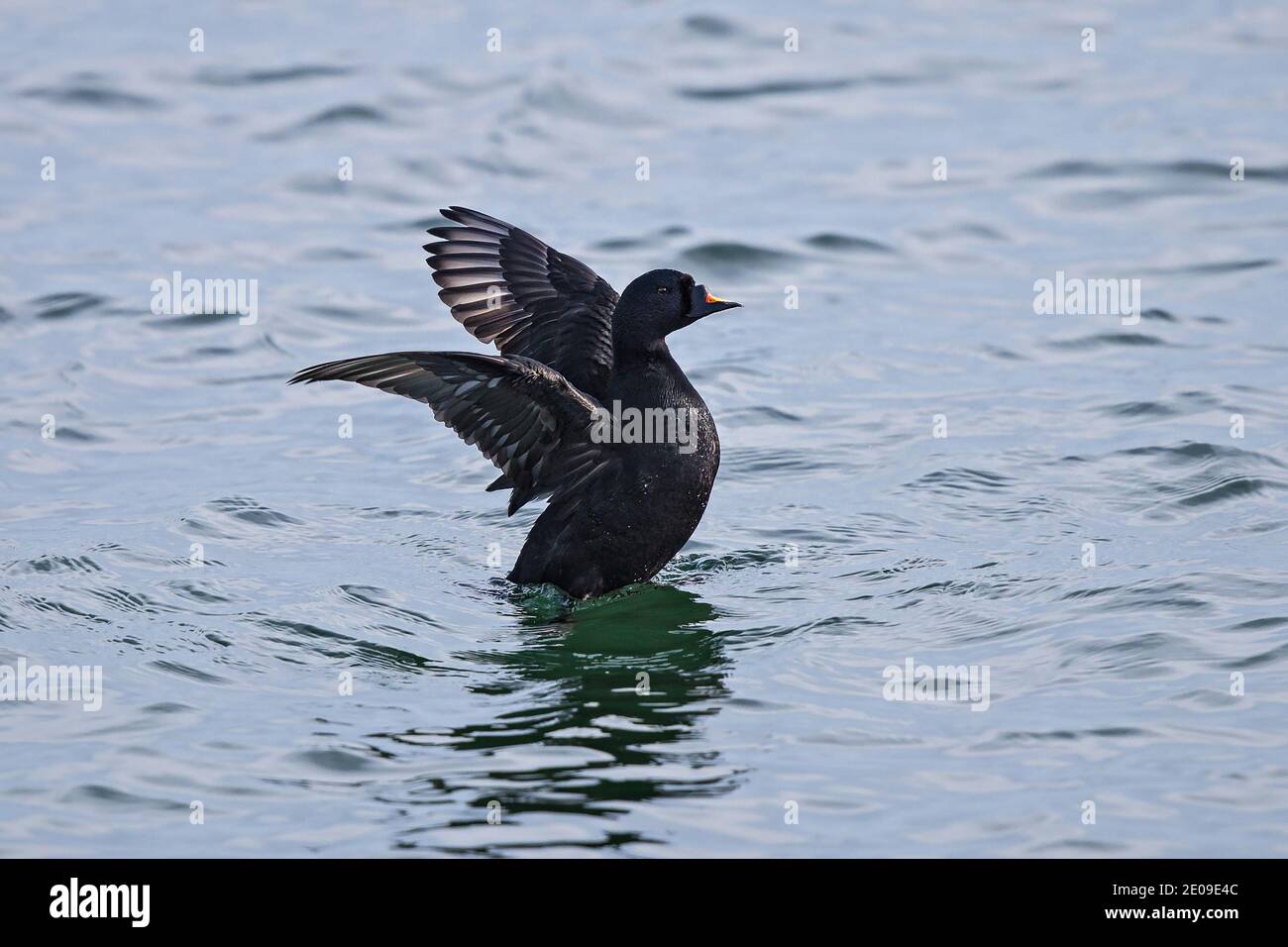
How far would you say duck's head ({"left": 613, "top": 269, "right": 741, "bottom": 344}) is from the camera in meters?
8.96

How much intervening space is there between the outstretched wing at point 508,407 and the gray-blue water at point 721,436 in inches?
27.8

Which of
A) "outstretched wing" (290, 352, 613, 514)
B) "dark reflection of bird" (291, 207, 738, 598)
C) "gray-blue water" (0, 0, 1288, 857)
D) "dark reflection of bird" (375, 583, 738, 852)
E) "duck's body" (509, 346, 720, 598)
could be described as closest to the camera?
"dark reflection of bird" (375, 583, 738, 852)

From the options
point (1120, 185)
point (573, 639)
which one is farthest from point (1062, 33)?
point (573, 639)

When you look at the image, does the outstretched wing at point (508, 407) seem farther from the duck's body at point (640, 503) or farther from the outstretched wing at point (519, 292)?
the outstretched wing at point (519, 292)

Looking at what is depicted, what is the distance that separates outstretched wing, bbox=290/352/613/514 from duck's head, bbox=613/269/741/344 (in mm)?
473

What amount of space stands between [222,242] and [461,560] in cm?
616

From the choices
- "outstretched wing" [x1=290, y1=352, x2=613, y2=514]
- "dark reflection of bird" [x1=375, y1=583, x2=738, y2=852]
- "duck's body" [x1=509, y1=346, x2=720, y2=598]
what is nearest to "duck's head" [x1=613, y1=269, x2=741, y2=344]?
"duck's body" [x1=509, y1=346, x2=720, y2=598]

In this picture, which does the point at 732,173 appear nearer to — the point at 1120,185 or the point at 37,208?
the point at 1120,185

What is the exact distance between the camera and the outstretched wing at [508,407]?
26.7 ft

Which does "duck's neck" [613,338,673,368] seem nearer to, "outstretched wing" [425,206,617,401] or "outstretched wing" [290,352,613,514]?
"outstretched wing" [290,352,613,514]

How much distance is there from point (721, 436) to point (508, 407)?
3526mm

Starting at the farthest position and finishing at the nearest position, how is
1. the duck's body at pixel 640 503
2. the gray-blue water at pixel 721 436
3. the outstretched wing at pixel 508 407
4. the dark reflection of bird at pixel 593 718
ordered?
1. the duck's body at pixel 640 503
2. the outstretched wing at pixel 508 407
3. the gray-blue water at pixel 721 436
4. the dark reflection of bird at pixel 593 718

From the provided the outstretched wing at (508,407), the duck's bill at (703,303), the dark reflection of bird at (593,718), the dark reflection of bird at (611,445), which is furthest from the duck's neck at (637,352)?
the dark reflection of bird at (593,718)

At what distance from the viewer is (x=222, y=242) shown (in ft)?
49.3
